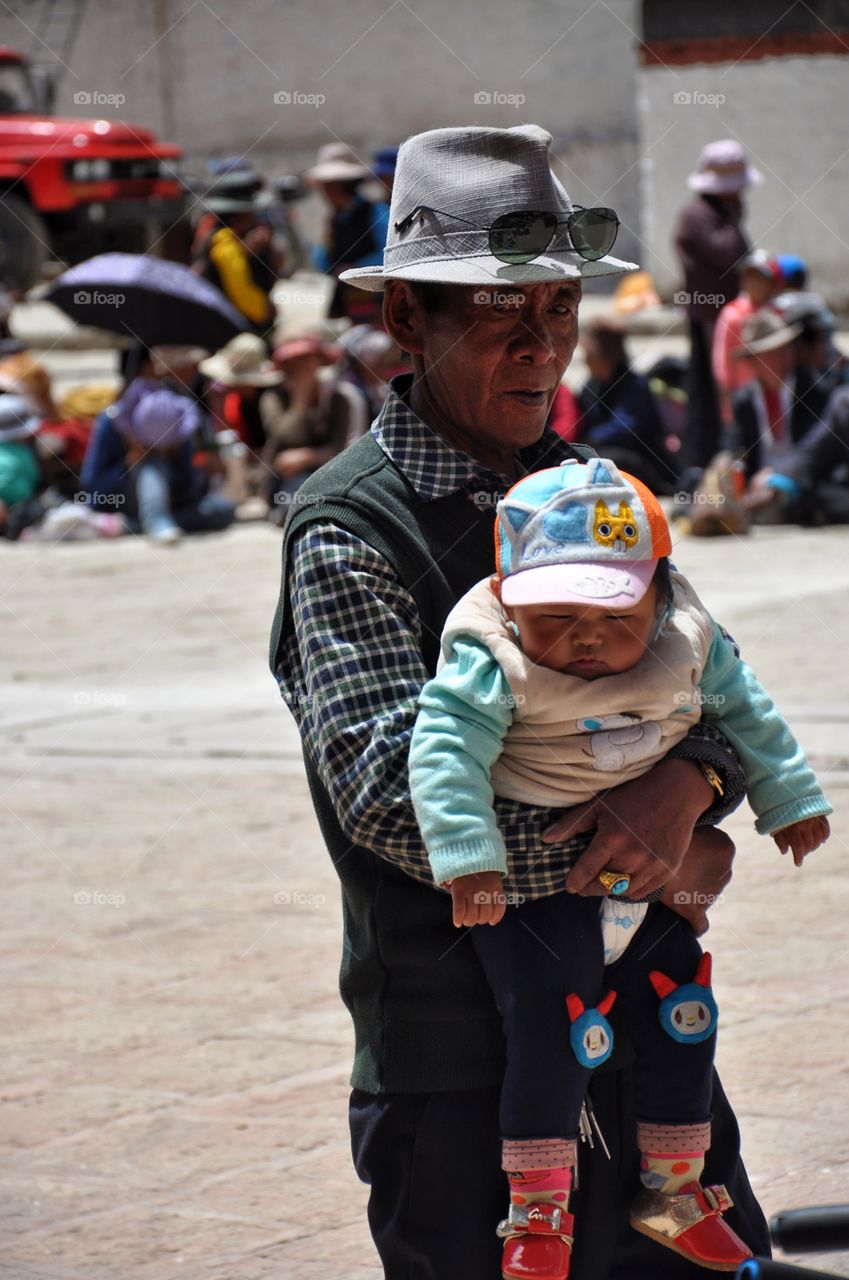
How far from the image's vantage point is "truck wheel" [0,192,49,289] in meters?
21.0

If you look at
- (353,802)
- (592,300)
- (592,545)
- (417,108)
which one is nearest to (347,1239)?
(353,802)

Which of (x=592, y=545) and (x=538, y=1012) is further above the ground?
(x=592, y=545)

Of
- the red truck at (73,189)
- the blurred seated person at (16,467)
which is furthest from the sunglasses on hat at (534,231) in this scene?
the red truck at (73,189)

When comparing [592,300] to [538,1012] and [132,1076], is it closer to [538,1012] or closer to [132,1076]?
[132,1076]

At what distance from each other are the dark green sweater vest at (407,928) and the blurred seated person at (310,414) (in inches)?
393

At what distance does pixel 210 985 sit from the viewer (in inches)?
184

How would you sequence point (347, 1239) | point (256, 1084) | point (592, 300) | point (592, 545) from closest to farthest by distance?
point (592, 545) < point (347, 1239) < point (256, 1084) < point (592, 300)

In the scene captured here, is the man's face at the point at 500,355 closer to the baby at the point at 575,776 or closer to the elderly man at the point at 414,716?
the elderly man at the point at 414,716

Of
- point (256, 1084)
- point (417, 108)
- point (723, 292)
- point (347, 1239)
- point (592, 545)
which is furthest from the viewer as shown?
point (417, 108)

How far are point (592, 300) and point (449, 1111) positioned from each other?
2201cm

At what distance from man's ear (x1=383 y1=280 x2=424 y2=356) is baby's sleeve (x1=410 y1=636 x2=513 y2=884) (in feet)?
1.58

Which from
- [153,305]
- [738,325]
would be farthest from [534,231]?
[153,305]

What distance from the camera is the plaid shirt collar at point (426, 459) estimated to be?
7.97 feet

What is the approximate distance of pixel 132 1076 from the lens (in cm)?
412
